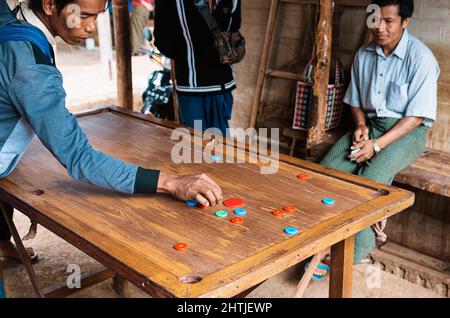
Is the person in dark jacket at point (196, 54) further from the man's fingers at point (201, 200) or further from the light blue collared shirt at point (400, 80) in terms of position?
the man's fingers at point (201, 200)

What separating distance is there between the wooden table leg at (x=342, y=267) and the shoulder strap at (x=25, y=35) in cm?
139

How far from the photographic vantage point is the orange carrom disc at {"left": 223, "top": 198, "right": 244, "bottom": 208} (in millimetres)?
2139

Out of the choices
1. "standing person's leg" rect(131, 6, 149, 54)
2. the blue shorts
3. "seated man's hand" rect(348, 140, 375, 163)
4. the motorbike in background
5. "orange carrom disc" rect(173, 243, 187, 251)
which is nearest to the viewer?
"orange carrom disc" rect(173, 243, 187, 251)

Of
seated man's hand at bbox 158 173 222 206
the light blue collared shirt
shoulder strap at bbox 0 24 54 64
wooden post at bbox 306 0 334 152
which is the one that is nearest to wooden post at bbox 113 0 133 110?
wooden post at bbox 306 0 334 152

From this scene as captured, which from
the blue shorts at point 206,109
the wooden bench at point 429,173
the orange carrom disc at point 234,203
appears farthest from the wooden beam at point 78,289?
the wooden bench at point 429,173

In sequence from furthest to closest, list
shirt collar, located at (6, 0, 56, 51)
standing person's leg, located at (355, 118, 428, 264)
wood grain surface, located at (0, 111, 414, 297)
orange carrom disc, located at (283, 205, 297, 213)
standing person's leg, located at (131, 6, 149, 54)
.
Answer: standing person's leg, located at (131, 6, 149, 54) → standing person's leg, located at (355, 118, 428, 264) → shirt collar, located at (6, 0, 56, 51) → orange carrom disc, located at (283, 205, 297, 213) → wood grain surface, located at (0, 111, 414, 297)

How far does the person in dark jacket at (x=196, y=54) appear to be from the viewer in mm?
3781

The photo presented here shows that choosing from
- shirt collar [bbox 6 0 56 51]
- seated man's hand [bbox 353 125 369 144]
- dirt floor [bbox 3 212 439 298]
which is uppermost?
shirt collar [bbox 6 0 56 51]

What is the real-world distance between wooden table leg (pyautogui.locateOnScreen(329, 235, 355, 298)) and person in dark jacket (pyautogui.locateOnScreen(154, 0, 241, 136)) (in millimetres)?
1941

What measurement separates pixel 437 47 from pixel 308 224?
7.43 feet

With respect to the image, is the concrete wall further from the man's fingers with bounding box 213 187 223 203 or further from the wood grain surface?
the man's fingers with bounding box 213 187 223 203

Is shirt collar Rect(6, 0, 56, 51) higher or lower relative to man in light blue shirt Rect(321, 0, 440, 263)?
higher

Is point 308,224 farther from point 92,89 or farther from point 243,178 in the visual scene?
point 92,89

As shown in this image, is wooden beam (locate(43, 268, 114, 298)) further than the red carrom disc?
Yes
